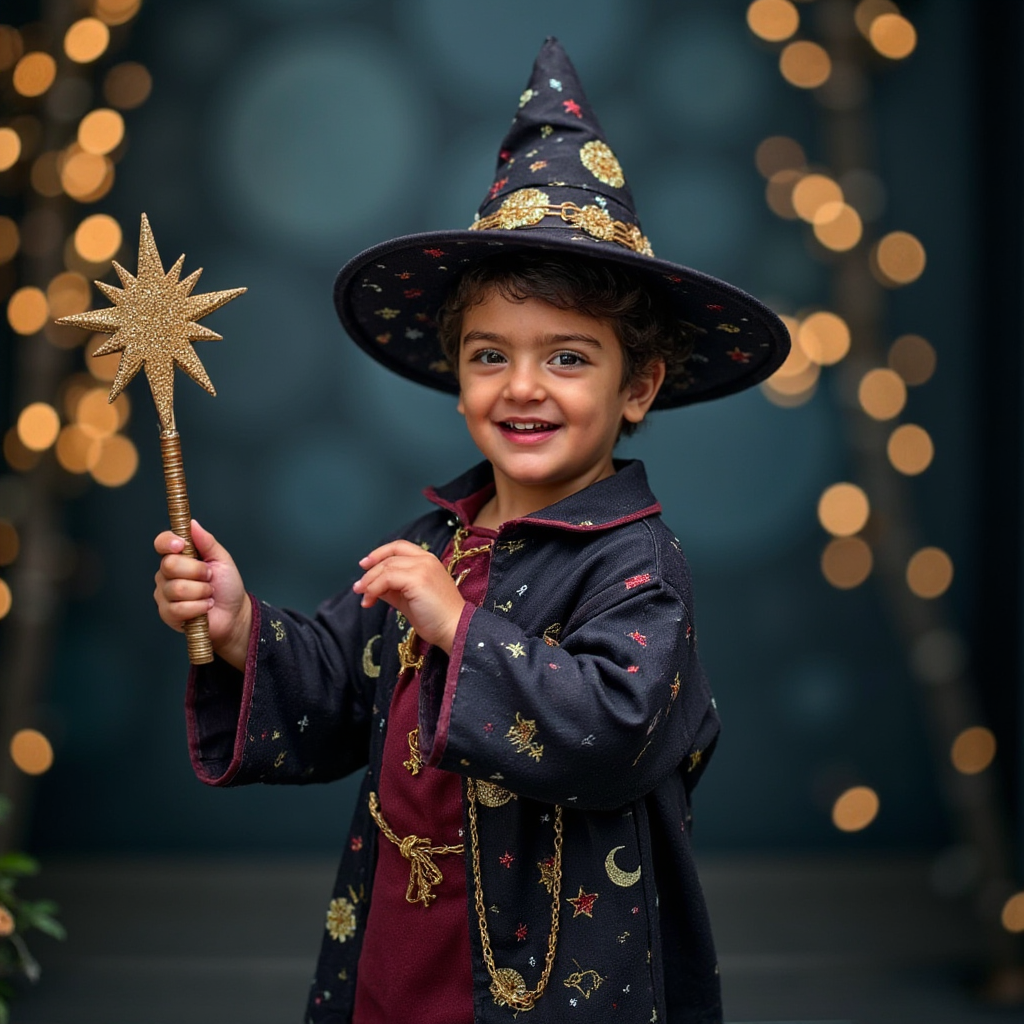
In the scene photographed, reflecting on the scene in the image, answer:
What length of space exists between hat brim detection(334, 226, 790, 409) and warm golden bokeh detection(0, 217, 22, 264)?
128 centimetres

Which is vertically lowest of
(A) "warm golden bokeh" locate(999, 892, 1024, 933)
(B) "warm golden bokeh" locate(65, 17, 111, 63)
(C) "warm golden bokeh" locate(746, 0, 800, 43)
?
(A) "warm golden bokeh" locate(999, 892, 1024, 933)

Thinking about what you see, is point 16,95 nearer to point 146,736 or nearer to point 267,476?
point 267,476

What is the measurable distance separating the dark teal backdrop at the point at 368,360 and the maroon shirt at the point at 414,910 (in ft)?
4.70

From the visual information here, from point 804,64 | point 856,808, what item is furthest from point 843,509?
point 804,64

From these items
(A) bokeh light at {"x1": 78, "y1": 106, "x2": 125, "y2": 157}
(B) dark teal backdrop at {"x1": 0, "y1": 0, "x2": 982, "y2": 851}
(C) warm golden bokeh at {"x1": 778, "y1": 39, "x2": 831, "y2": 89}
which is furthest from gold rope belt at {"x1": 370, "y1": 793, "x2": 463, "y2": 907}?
(C) warm golden bokeh at {"x1": 778, "y1": 39, "x2": 831, "y2": 89}

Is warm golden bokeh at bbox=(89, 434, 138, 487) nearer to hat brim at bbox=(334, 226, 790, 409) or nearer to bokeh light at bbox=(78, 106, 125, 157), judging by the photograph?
bokeh light at bbox=(78, 106, 125, 157)

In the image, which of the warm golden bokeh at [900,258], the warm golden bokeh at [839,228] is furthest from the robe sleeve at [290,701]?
the warm golden bokeh at [900,258]

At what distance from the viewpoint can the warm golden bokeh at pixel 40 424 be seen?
85.5 inches

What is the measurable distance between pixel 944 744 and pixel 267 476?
1481mm

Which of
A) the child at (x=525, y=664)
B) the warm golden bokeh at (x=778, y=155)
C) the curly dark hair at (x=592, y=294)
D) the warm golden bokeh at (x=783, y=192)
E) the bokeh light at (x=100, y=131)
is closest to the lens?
the child at (x=525, y=664)

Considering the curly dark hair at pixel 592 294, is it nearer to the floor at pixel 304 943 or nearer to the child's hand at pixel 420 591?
the child's hand at pixel 420 591

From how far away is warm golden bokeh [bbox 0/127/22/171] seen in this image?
2.13 meters

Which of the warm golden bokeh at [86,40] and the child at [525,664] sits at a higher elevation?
the warm golden bokeh at [86,40]

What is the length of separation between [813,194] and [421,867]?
1680 millimetres
